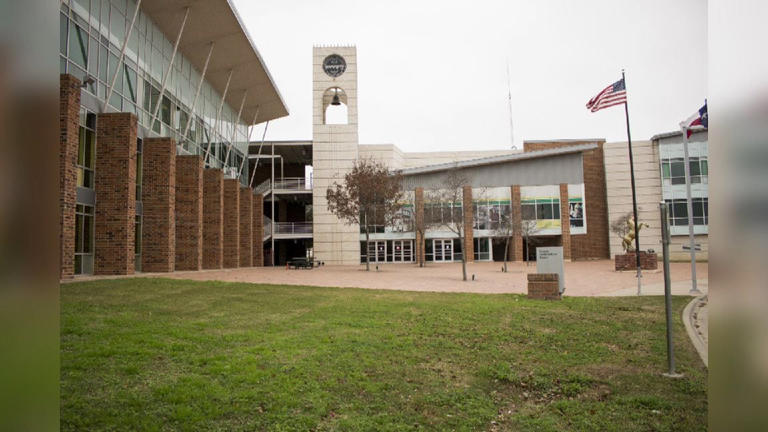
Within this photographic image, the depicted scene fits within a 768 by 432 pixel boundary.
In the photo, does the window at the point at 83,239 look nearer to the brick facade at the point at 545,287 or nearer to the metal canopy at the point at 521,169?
the brick facade at the point at 545,287

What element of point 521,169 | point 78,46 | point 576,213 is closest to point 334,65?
point 521,169

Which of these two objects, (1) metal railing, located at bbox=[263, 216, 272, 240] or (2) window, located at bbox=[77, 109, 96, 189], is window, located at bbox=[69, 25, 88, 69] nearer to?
(2) window, located at bbox=[77, 109, 96, 189]

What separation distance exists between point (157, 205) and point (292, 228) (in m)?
24.0

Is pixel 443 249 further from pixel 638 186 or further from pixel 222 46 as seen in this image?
pixel 222 46

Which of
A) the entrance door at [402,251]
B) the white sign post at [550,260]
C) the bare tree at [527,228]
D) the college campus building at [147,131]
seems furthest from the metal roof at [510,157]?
the white sign post at [550,260]

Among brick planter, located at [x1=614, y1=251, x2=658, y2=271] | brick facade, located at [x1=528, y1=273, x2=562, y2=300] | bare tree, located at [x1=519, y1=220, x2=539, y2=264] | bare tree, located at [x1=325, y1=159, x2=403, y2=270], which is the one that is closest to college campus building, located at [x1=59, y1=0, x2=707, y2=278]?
bare tree, located at [x1=519, y1=220, x2=539, y2=264]

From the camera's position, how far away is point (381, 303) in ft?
43.3

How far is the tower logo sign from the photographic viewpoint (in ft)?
155

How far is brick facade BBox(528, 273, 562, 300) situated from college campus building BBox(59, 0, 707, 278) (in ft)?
15.8

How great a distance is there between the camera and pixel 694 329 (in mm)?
9859

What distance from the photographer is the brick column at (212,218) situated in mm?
29484

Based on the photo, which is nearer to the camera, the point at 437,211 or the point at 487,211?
the point at 437,211
